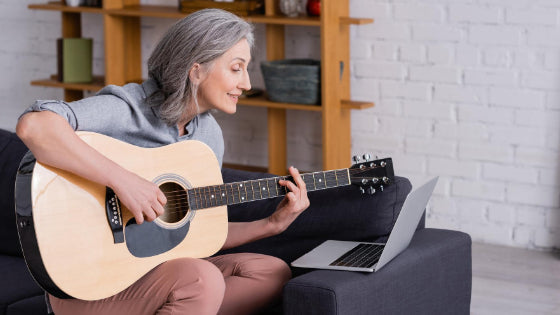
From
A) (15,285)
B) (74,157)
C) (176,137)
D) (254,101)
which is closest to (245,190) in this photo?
(176,137)

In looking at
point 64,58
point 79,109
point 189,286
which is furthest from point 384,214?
point 64,58

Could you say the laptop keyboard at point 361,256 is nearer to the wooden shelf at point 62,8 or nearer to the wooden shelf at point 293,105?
the wooden shelf at point 293,105

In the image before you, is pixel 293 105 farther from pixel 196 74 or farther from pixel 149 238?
pixel 149 238

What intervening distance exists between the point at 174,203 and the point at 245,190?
18 cm

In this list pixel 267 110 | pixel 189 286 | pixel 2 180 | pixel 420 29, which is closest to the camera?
pixel 189 286

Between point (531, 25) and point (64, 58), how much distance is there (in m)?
2.29

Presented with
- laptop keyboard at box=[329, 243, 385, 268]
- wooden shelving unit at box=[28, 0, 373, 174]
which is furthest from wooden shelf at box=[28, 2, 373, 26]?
laptop keyboard at box=[329, 243, 385, 268]

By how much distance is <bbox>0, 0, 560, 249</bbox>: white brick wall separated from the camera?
3797 millimetres

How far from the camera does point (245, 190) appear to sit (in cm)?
229

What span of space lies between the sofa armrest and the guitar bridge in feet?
1.35

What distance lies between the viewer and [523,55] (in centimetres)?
379

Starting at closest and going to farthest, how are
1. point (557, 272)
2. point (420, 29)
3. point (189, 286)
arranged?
point (189, 286)
point (557, 272)
point (420, 29)

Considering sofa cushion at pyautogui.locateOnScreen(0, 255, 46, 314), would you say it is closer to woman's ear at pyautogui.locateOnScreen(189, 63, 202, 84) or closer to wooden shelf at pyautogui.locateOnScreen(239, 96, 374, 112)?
woman's ear at pyautogui.locateOnScreen(189, 63, 202, 84)

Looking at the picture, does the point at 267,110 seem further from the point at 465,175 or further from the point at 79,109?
the point at 79,109
